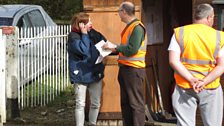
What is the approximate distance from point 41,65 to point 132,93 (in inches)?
183

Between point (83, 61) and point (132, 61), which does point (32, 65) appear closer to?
point (83, 61)

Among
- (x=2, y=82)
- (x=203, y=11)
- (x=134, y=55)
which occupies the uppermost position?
(x=203, y=11)

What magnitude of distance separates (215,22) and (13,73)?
151 inches

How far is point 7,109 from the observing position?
34.6ft

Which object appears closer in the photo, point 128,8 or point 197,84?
point 197,84

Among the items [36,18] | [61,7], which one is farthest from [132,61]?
[61,7]

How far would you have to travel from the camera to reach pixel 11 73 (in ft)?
34.5

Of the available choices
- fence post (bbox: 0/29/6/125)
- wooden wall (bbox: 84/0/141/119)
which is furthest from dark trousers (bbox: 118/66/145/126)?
fence post (bbox: 0/29/6/125)

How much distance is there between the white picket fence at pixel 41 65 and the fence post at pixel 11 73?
60 cm

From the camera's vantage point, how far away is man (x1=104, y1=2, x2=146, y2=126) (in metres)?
7.82

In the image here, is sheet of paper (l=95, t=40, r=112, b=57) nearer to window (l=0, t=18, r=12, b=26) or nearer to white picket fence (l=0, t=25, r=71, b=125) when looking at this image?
white picket fence (l=0, t=25, r=71, b=125)

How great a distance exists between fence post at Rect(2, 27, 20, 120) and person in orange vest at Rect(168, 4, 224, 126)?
4.68 meters

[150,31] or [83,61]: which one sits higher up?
[150,31]

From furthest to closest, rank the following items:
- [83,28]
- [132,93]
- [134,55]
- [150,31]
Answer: [150,31] < [83,28] < [132,93] < [134,55]
